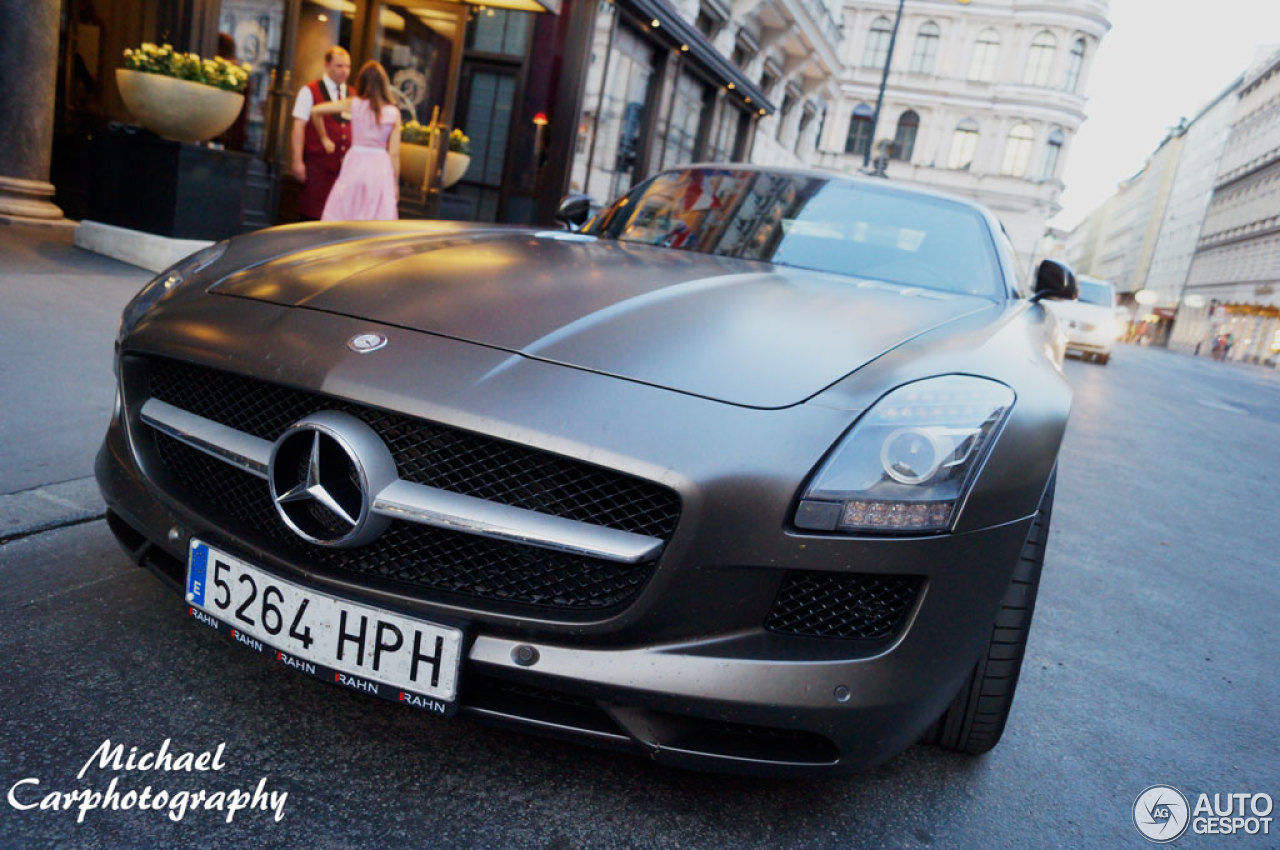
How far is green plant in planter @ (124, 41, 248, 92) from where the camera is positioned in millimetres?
6109

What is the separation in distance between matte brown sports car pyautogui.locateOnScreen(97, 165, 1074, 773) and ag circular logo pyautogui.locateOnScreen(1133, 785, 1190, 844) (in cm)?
34

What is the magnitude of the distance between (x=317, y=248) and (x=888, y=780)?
1.67 metres

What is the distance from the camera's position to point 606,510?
1432 millimetres

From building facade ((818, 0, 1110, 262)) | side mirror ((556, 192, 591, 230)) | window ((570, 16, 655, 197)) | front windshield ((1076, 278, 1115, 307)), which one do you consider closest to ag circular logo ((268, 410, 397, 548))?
side mirror ((556, 192, 591, 230))

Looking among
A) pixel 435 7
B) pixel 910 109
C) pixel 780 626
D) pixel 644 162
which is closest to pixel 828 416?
pixel 780 626

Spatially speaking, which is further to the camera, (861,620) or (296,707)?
(296,707)

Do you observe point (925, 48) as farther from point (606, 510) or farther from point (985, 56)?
point (606, 510)

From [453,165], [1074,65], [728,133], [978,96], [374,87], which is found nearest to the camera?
[374,87]

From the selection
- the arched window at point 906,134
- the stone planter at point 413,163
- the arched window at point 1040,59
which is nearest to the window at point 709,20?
the stone planter at point 413,163

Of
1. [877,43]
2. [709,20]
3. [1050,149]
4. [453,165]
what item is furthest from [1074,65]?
[453,165]

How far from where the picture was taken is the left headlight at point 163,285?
1.93 meters

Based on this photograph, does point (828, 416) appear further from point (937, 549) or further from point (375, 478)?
point (375, 478)

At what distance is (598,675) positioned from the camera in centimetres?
140

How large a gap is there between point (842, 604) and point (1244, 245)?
6689cm
